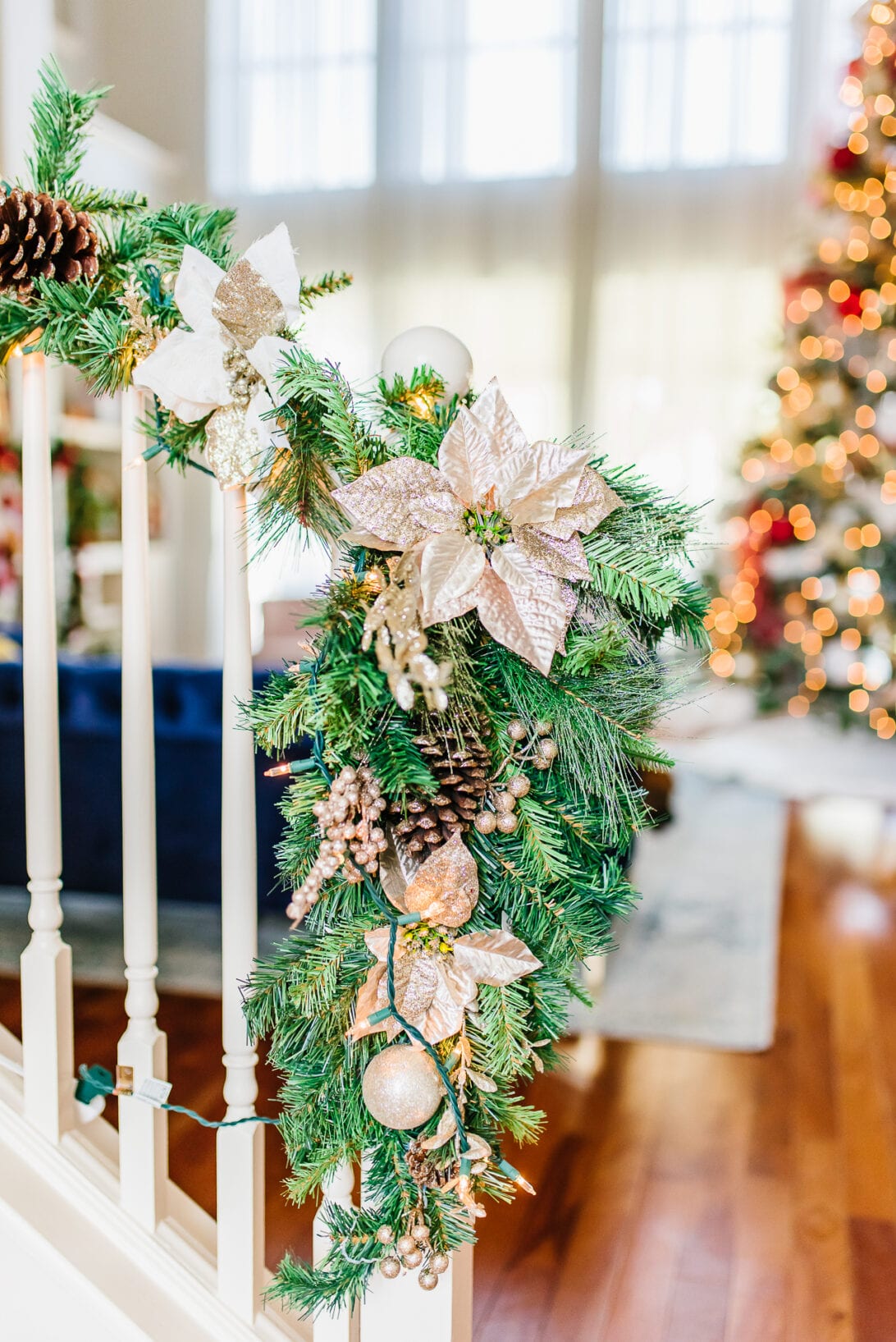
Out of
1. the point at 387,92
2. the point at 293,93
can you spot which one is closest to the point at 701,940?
the point at 387,92

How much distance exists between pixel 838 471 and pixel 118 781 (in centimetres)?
342

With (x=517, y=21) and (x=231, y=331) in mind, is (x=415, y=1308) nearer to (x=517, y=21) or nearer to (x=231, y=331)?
(x=231, y=331)

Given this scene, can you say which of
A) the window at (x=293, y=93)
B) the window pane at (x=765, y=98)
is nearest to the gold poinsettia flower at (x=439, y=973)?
the window pane at (x=765, y=98)

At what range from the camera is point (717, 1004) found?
92.9 inches

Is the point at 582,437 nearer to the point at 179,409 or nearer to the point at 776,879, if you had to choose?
the point at 179,409

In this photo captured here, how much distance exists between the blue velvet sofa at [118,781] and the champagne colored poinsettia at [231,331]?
1.47 metres

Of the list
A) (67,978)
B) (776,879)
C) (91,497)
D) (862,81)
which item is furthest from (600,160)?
(67,978)

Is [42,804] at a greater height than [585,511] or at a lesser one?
lesser

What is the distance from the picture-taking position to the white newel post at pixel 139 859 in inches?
36.6

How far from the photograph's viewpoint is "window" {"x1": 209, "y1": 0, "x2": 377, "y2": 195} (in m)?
5.80

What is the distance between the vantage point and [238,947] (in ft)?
3.07

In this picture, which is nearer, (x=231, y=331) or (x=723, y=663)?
(x=231, y=331)

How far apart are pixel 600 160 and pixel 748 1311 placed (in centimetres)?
525

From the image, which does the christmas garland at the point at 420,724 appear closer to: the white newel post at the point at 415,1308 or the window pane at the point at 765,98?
the white newel post at the point at 415,1308
